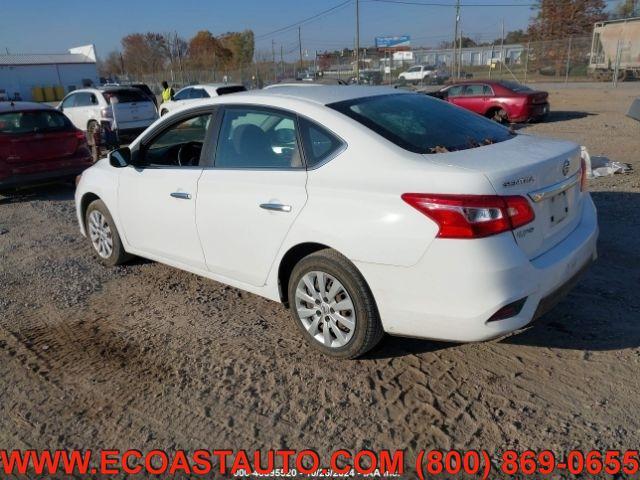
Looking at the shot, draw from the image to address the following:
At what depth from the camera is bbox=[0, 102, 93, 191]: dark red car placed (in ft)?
26.7

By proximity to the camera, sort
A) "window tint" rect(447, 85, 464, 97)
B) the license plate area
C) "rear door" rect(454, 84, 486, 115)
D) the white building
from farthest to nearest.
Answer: the white building
"window tint" rect(447, 85, 464, 97)
"rear door" rect(454, 84, 486, 115)
the license plate area

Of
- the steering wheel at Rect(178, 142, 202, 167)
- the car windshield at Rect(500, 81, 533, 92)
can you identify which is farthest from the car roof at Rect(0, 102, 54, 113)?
the car windshield at Rect(500, 81, 533, 92)

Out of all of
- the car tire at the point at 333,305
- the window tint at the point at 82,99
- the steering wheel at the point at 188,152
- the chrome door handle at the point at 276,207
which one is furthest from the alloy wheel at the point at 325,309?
the window tint at the point at 82,99

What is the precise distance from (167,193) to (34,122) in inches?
225

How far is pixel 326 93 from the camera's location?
3.84 m

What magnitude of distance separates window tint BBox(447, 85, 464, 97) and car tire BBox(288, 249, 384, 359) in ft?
50.6

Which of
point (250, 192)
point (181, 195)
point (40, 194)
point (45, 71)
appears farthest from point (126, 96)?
point (45, 71)

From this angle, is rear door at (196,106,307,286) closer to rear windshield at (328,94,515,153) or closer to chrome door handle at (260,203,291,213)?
chrome door handle at (260,203,291,213)

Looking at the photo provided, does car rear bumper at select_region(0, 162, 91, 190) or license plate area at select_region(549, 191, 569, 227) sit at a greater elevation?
license plate area at select_region(549, 191, 569, 227)

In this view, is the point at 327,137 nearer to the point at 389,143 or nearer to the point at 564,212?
the point at 389,143

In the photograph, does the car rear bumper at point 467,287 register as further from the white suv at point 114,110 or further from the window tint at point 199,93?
the window tint at point 199,93

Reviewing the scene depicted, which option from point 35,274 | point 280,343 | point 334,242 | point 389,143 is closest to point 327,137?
point 389,143

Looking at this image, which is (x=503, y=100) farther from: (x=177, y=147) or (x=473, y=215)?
(x=473, y=215)

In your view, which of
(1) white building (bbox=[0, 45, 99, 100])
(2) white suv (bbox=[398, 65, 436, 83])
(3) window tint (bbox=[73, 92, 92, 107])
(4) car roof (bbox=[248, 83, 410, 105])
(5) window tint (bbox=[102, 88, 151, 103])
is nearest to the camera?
(4) car roof (bbox=[248, 83, 410, 105])
